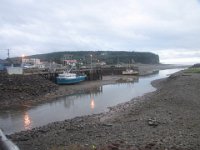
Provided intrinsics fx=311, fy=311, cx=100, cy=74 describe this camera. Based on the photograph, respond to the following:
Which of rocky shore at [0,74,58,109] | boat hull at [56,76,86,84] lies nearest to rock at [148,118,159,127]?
rocky shore at [0,74,58,109]

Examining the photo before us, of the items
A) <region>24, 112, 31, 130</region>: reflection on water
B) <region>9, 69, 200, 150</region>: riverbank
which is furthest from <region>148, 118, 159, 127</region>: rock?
<region>24, 112, 31, 130</region>: reflection on water

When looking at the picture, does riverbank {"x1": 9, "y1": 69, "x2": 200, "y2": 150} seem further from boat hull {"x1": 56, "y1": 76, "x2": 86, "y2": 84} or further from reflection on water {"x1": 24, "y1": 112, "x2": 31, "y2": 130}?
boat hull {"x1": 56, "y1": 76, "x2": 86, "y2": 84}

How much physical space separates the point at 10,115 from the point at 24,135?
10.3 metres

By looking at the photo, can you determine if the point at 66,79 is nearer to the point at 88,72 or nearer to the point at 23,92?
the point at 88,72

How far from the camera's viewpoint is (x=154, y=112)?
71.2ft

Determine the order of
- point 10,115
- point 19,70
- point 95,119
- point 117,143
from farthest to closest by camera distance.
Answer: point 19,70 < point 10,115 < point 95,119 < point 117,143

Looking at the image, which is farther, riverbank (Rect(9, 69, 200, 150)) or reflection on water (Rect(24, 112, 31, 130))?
reflection on water (Rect(24, 112, 31, 130))

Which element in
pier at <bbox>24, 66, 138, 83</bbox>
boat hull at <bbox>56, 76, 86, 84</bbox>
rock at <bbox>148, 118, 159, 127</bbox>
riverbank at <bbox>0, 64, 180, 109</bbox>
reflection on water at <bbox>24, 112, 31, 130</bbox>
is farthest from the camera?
pier at <bbox>24, 66, 138, 83</bbox>

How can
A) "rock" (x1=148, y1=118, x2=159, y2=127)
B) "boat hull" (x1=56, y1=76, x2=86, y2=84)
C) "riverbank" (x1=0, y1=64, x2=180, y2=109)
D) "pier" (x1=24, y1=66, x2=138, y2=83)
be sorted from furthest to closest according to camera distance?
"pier" (x1=24, y1=66, x2=138, y2=83) < "boat hull" (x1=56, y1=76, x2=86, y2=84) < "riverbank" (x1=0, y1=64, x2=180, y2=109) < "rock" (x1=148, y1=118, x2=159, y2=127)

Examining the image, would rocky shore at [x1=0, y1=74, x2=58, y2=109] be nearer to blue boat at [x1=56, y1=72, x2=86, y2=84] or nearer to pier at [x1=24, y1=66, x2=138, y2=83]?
blue boat at [x1=56, y1=72, x2=86, y2=84]

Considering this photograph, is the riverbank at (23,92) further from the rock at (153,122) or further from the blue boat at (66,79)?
the rock at (153,122)

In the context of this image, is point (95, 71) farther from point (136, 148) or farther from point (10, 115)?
point (136, 148)

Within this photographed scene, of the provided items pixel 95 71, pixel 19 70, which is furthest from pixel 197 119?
pixel 95 71

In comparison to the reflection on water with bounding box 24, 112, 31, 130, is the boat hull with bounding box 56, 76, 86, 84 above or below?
above
